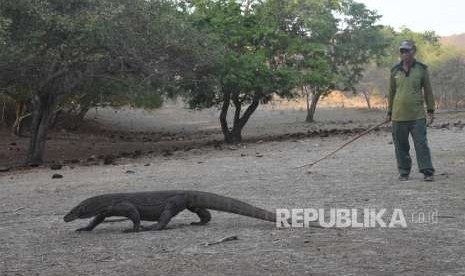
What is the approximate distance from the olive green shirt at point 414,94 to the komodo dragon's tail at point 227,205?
12.8ft

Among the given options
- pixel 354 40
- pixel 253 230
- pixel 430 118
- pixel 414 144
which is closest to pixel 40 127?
pixel 414 144

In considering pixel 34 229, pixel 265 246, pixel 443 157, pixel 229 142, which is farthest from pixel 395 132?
pixel 229 142

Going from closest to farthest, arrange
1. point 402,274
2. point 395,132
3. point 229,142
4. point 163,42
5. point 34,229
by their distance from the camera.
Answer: point 402,274, point 34,229, point 395,132, point 163,42, point 229,142

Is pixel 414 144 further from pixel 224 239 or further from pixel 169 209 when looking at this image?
pixel 224 239

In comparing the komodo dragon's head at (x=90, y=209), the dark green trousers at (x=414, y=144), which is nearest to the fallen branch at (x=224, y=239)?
the komodo dragon's head at (x=90, y=209)

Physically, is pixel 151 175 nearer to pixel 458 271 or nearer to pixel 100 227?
pixel 100 227

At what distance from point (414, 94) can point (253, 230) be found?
4.33 meters

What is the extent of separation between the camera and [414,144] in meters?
9.52

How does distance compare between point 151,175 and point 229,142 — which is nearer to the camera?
point 151,175

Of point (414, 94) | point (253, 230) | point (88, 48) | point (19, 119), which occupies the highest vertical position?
point (88, 48)

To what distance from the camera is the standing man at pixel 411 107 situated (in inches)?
366

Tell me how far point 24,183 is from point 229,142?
10.6 meters

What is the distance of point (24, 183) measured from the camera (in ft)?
40.0

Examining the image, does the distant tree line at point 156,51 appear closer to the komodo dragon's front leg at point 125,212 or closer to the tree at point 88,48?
the tree at point 88,48
